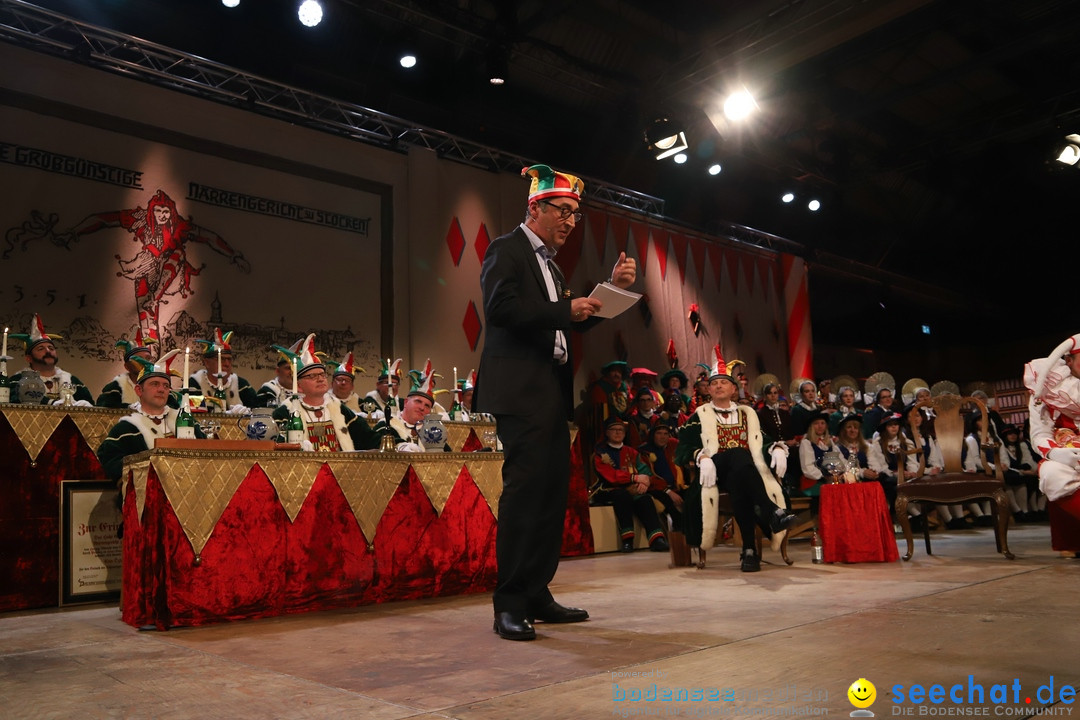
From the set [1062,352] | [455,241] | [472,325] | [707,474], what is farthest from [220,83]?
[1062,352]

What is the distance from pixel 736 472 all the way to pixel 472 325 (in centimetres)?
455

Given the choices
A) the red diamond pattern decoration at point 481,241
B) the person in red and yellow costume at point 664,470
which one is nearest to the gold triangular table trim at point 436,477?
the person in red and yellow costume at point 664,470

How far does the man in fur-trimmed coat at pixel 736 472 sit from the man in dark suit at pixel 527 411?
2036 millimetres

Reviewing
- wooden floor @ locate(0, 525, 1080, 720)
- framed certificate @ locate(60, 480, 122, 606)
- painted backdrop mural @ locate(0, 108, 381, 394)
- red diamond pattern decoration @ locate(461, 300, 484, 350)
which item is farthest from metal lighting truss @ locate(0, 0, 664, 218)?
wooden floor @ locate(0, 525, 1080, 720)

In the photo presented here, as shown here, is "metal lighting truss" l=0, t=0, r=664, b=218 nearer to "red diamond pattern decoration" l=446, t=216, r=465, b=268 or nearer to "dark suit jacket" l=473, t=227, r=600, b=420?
"red diamond pattern decoration" l=446, t=216, r=465, b=268

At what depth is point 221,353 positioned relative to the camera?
21.1 feet

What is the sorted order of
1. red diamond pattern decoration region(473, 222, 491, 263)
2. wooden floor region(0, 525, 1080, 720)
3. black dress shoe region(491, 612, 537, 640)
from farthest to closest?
red diamond pattern decoration region(473, 222, 491, 263), black dress shoe region(491, 612, 537, 640), wooden floor region(0, 525, 1080, 720)

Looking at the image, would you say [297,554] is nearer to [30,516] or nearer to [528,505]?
[528,505]

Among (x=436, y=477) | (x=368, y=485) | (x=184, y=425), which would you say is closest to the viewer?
(x=184, y=425)

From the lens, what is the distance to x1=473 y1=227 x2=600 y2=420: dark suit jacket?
7.87 ft

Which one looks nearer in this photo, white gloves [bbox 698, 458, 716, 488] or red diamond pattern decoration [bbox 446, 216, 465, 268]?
white gloves [bbox 698, 458, 716, 488]

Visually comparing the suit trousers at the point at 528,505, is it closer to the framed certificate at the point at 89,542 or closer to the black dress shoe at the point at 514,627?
the black dress shoe at the point at 514,627

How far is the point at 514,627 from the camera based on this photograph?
7.66 feet

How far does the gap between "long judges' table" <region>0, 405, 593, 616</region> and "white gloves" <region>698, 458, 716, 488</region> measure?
1206mm
